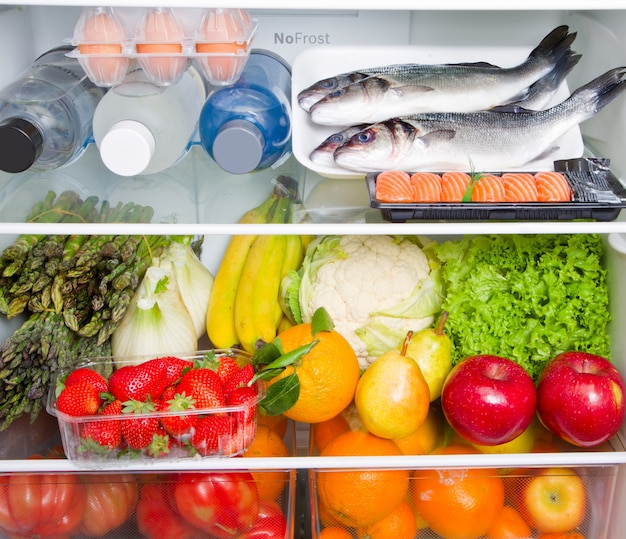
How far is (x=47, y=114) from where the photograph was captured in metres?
1.10

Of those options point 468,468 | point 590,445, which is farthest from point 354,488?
point 590,445

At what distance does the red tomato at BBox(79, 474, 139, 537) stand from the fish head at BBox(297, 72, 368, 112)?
0.69 m

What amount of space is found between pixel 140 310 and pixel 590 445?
799 mm

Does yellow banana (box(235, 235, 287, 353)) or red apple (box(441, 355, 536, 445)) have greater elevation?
yellow banana (box(235, 235, 287, 353))

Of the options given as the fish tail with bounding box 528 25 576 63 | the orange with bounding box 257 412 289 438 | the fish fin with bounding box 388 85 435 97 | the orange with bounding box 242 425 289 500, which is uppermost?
the fish tail with bounding box 528 25 576 63

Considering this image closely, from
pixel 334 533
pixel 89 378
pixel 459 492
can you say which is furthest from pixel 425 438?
pixel 89 378

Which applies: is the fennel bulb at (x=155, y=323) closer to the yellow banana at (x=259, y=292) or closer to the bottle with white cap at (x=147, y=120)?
the yellow banana at (x=259, y=292)

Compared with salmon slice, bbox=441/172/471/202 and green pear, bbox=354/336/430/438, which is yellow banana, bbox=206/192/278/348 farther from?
salmon slice, bbox=441/172/471/202

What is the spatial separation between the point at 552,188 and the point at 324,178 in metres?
0.39

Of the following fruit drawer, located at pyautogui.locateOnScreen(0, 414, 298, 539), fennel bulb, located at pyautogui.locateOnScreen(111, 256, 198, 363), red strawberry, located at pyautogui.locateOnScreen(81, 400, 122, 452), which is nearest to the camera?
red strawberry, located at pyautogui.locateOnScreen(81, 400, 122, 452)

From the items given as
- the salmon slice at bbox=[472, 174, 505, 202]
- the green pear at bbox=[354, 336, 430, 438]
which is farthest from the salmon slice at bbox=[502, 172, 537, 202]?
the green pear at bbox=[354, 336, 430, 438]

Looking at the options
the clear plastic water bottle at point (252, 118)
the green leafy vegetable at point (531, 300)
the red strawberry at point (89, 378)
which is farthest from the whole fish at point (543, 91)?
the red strawberry at point (89, 378)

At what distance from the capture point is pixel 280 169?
128 cm

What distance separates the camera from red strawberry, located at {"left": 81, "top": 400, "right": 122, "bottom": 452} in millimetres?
1084
